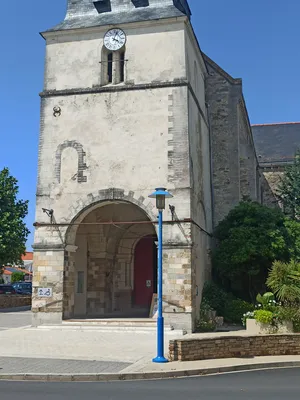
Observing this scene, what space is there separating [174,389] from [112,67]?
12477 millimetres

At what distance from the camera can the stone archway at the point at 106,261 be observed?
1850 centimetres

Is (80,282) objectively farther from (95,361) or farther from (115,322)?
(95,361)

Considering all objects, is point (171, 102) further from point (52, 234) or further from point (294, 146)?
point (294, 146)

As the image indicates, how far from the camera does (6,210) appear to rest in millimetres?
26062

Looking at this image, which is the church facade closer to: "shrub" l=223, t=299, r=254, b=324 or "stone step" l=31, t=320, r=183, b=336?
"stone step" l=31, t=320, r=183, b=336

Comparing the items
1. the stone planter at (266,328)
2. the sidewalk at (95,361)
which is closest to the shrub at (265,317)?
the stone planter at (266,328)

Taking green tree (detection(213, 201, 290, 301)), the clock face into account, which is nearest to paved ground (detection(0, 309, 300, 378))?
green tree (detection(213, 201, 290, 301))

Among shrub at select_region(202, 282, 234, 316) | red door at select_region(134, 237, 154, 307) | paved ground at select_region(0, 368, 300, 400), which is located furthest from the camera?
red door at select_region(134, 237, 154, 307)

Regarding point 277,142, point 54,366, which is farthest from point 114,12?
point 277,142

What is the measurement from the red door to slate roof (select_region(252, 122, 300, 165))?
15428mm

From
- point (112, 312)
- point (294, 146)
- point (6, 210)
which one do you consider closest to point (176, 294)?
point (112, 312)

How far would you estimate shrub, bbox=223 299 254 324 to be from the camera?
16609 millimetres

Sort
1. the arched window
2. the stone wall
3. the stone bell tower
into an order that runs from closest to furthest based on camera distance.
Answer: the stone bell tower, the arched window, the stone wall

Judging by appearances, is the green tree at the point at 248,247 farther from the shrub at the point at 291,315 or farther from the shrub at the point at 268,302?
the shrub at the point at 291,315
